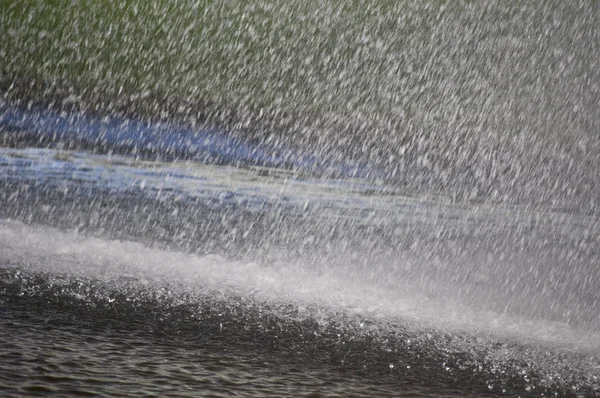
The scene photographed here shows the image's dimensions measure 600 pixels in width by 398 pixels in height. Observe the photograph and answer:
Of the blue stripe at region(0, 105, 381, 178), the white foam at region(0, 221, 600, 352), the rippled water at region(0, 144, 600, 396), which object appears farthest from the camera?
the blue stripe at region(0, 105, 381, 178)

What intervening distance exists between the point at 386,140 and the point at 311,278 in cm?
3823

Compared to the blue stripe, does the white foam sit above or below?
below

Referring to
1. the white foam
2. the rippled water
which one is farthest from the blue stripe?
the white foam

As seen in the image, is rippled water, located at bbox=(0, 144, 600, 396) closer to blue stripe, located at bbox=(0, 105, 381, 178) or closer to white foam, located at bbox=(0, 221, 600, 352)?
white foam, located at bbox=(0, 221, 600, 352)

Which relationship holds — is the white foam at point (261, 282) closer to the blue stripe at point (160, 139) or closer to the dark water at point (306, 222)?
the dark water at point (306, 222)

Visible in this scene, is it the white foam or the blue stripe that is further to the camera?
the blue stripe

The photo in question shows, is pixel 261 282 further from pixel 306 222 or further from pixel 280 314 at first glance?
pixel 306 222

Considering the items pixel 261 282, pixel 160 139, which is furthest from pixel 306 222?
pixel 160 139

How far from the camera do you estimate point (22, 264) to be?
22.4 ft

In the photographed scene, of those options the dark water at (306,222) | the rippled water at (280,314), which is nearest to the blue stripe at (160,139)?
the dark water at (306,222)

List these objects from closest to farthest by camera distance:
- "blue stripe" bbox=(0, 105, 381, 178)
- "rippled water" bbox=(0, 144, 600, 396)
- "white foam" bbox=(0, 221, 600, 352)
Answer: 1. "rippled water" bbox=(0, 144, 600, 396)
2. "white foam" bbox=(0, 221, 600, 352)
3. "blue stripe" bbox=(0, 105, 381, 178)

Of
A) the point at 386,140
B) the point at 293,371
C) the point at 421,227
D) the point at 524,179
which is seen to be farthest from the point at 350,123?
the point at 293,371

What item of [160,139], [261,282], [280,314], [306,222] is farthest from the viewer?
[160,139]

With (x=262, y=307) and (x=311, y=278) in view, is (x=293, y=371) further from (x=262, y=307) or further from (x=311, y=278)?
(x=311, y=278)
